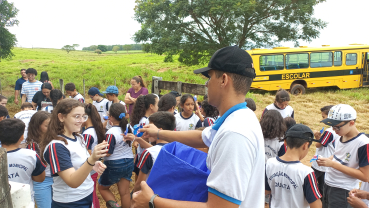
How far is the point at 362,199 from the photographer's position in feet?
9.86

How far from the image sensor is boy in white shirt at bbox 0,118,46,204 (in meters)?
2.96

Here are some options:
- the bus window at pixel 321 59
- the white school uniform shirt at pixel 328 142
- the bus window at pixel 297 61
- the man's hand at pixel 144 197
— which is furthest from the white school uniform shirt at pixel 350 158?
the bus window at pixel 321 59

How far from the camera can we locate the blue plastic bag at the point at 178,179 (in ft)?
4.59

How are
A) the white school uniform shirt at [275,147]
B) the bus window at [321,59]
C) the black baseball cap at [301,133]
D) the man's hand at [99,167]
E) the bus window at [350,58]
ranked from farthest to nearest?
the bus window at [350,58] → the bus window at [321,59] → the white school uniform shirt at [275,147] → the black baseball cap at [301,133] → the man's hand at [99,167]

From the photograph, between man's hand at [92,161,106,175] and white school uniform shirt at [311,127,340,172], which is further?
white school uniform shirt at [311,127,340,172]

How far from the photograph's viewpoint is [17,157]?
2.99 metres

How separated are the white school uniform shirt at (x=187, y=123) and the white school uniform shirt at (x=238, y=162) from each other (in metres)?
3.52

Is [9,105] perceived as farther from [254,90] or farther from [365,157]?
[365,157]

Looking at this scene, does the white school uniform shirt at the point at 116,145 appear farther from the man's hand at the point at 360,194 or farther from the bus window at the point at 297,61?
the bus window at the point at 297,61

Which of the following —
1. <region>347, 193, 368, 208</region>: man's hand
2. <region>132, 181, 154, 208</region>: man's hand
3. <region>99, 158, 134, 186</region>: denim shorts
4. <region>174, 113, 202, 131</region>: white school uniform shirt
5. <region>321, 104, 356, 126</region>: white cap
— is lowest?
<region>99, 158, 134, 186</region>: denim shorts

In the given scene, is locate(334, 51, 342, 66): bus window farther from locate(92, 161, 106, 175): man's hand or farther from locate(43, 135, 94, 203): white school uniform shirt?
locate(92, 161, 106, 175): man's hand

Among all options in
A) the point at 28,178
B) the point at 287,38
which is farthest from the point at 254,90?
the point at 28,178

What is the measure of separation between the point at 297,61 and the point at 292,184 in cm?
1458

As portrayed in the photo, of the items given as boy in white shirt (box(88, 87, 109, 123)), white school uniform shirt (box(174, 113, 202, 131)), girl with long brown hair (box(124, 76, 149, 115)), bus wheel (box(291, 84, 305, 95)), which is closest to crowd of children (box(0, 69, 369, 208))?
white school uniform shirt (box(174, 113, 202, 131))
